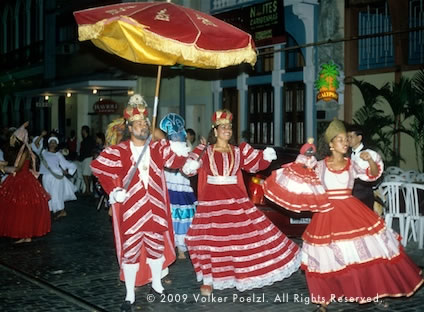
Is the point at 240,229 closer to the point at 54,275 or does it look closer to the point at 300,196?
the point at 300,196

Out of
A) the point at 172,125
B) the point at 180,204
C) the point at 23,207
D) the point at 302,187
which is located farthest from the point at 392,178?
the point at 23,207

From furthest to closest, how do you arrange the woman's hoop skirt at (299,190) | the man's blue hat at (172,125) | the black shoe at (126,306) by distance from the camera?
the man's blue hat at (172,125) < the black shoe at (126,306) < the woman's hoop skirt at (299,190)

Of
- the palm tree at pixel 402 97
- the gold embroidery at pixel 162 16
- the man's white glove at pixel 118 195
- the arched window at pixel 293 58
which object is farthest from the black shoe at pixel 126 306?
the arched window at pixel 293 58

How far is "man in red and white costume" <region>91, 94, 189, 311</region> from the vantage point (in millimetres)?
6762

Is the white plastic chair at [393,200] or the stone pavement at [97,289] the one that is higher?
the white plastic chair at [393,200]

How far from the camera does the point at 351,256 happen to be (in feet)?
19.9

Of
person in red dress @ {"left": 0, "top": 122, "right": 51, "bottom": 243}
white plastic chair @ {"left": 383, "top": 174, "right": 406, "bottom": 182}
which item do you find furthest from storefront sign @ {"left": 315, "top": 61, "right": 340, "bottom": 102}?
person in red dress @ {"left": 0, "top": 122, "right": 51, "bottom": 243}

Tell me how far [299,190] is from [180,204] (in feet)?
10.3

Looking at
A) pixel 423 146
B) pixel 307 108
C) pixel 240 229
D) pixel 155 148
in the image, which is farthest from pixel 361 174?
pixel 307 108

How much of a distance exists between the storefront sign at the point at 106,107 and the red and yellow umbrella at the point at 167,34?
17097mm

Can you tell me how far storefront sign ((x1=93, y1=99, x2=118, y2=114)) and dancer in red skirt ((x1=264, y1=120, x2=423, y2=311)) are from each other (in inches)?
743

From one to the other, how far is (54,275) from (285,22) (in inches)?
461

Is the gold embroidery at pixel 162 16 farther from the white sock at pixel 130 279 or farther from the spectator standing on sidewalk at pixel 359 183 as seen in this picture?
the white sock at pixel 130 279

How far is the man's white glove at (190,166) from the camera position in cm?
696
